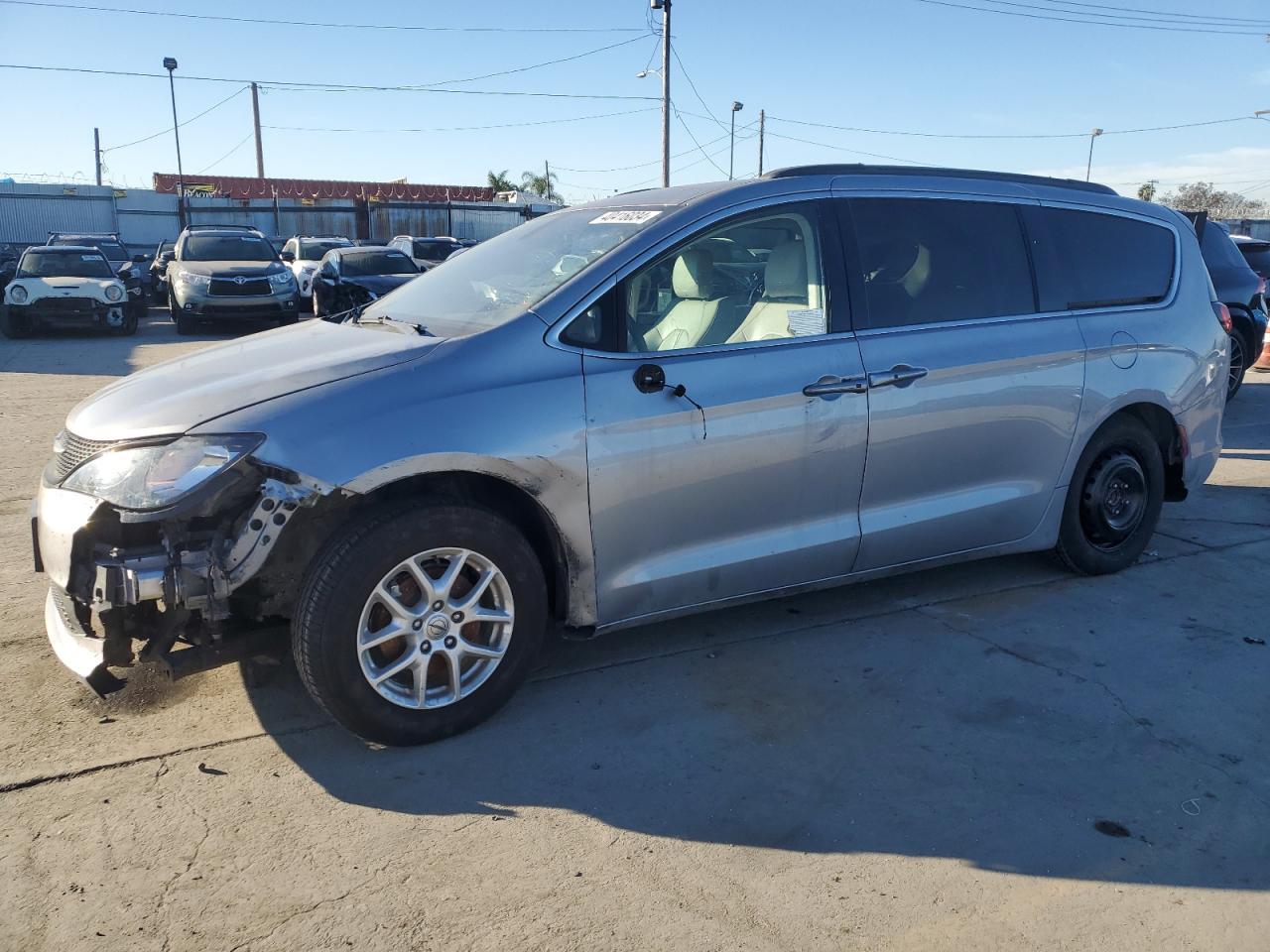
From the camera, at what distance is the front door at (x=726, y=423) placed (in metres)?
3.61

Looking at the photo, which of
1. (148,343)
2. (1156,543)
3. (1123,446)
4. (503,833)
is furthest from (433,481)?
(148,343)

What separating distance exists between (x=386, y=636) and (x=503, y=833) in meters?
0.75

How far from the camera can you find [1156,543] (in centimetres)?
576

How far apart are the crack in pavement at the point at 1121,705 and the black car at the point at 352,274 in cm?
1257

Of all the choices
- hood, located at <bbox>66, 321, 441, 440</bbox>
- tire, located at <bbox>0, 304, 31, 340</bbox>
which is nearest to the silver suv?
tire, located at <bbox>0, 304, 31, 340</bbox>

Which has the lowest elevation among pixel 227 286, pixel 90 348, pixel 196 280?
pixel 90 348

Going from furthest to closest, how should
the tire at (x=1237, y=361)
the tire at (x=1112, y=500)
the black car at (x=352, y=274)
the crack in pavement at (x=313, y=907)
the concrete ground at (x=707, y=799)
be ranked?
the black car at (x=352, y=274) < the tire at (x=1237, y=361) < the tire at (x=1112, y=500) < the concrete ground at (x=707, y=799) < the crack in pavement at (x=313, y=907)

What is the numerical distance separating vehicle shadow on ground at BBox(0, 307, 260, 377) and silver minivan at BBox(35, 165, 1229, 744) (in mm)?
10414

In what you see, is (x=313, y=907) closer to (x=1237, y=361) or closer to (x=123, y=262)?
(x=1237, y=361)

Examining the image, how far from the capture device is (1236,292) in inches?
393

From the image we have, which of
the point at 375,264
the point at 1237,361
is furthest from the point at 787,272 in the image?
the point at 375,264

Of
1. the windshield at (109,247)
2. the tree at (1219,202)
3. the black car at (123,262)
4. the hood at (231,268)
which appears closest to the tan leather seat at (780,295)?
the hood at (231,268)

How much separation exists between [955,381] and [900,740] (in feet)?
5.13

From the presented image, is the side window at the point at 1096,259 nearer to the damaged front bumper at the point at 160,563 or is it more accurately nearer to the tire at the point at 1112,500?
the tire at the point at 1112,500
